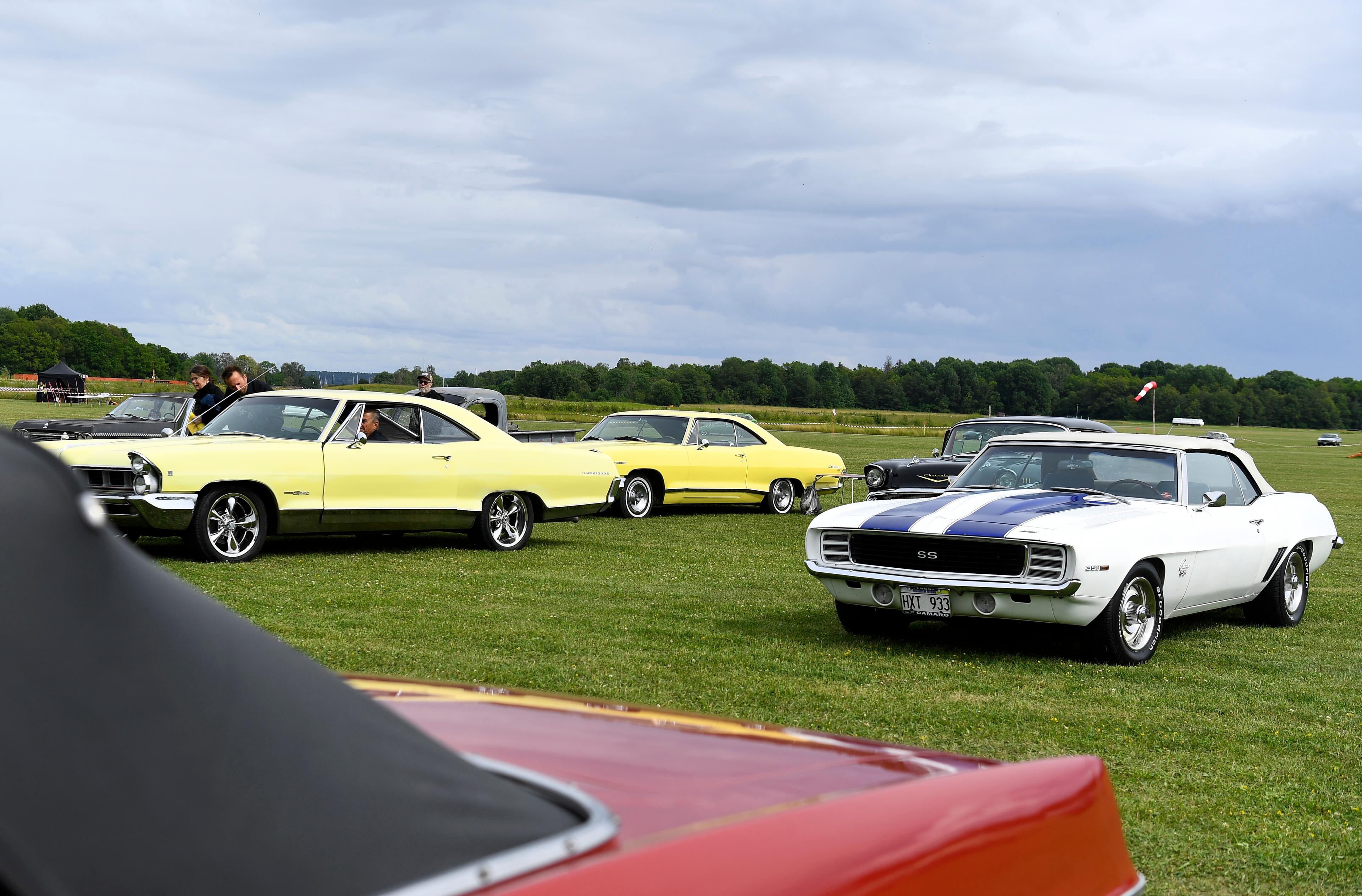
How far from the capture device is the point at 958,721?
622 cm

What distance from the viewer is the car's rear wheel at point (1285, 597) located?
939cm

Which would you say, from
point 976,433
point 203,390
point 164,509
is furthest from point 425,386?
point 976,433

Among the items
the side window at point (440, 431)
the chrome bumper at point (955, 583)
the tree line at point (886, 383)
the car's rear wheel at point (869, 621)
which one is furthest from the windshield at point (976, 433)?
A: the tree line at point (886, 383)

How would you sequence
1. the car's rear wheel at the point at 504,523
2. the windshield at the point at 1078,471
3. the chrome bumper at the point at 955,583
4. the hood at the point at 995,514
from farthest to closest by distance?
1. the car's rear wheel at the point at 504,523
2. the windshield at the point at 1078,471
3. the hood at the point at 995,514
4. the chrome bumper at the point at 955,583

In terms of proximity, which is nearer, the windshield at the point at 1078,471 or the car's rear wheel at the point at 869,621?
the car's rear wheel at the point at 869,621

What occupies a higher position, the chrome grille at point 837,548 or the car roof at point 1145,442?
the car roof at point 1145,442

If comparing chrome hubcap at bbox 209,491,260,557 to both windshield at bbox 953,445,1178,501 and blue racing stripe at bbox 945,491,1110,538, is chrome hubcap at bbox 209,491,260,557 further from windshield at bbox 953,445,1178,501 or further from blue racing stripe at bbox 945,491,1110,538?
blue racing stripe at bbox 945,491,1110,538

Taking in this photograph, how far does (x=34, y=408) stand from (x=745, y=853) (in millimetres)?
52720

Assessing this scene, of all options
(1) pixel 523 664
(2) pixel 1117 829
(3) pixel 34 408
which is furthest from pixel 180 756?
(3) pixel 34 408

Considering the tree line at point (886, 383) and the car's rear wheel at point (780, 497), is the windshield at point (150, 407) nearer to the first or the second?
the car's rear wheel at point (780, 497)

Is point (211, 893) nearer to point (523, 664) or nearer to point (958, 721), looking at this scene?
point (958, 721)

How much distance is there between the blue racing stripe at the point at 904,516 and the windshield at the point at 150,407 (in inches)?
644

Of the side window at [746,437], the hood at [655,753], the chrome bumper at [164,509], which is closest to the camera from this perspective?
the hood at [655,753]

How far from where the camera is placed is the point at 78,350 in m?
105
